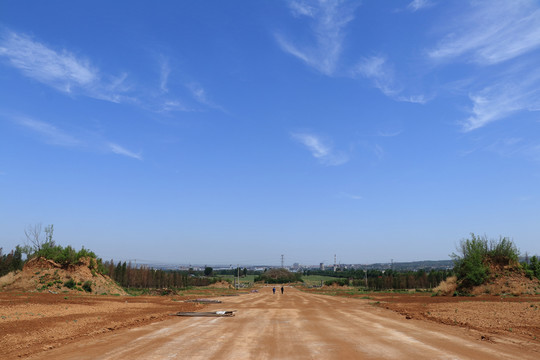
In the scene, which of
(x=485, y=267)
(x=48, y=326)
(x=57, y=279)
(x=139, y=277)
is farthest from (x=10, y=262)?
(x=485, y=267)

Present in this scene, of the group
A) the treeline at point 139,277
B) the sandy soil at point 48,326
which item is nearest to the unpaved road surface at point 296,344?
the sandy soil at point 48,326

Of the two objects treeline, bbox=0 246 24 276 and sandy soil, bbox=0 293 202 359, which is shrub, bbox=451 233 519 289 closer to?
sandy soil, bbox=0 293 202 359

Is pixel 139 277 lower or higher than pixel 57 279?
lower

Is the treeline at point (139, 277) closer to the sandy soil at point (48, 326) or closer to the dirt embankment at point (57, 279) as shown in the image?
the dirt embankment at point (57, 279)

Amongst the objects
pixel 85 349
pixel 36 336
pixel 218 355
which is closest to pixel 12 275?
pixel 36 336

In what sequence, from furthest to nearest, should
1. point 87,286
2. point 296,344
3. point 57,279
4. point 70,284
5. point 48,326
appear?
point 87,286 < point 57,279 < point 70,284 < point 48,326 < point 296,344

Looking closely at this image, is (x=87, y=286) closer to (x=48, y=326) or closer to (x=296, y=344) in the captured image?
(x=48, y=326)

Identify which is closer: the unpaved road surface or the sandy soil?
the unpaved road surface

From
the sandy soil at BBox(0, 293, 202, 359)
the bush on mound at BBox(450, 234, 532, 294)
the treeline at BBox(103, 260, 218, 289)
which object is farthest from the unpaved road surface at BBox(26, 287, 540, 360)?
the treeline at BBox(103, 260, 218, 289)

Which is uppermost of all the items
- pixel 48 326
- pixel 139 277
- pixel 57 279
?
pixel 48 326

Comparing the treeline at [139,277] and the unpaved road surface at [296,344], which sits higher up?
the unpaved road surface at [296,344]

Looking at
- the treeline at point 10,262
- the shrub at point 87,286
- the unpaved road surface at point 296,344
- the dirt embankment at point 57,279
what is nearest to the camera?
the unpaved road surface at point 296,344

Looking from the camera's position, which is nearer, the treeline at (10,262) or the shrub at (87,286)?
the shrub at (87,286)

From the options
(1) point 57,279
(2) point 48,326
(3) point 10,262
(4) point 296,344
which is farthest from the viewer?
(3) point 10,262
